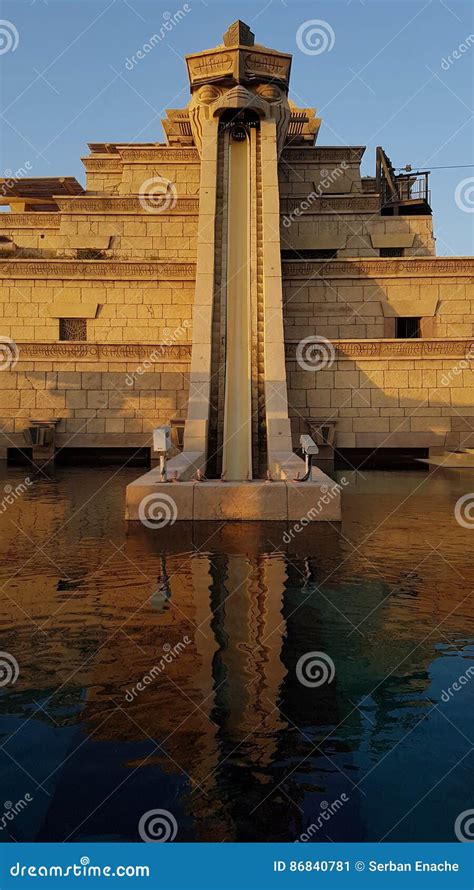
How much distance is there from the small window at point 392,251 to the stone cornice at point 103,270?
7725 mm

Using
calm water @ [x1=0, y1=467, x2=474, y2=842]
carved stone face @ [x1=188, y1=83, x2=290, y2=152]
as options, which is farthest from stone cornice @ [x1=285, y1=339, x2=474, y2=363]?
calm water @ [x1=0, y1=467, x2=474, y2=842]

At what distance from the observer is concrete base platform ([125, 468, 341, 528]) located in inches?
404

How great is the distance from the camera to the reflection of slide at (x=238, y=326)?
14.3m

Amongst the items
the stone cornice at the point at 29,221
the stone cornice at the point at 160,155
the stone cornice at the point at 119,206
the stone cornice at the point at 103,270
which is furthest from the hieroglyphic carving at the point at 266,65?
the stone cornice at the point at 29,221

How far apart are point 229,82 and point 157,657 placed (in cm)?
2437

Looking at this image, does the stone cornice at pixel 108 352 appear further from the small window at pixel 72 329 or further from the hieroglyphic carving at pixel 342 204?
the hieroglyphic carving at pixel 342 204

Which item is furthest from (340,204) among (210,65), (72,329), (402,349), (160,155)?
(72,329)

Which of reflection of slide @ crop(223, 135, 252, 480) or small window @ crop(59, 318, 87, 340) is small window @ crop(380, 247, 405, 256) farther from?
small window @ crop(59, 318, 87, 340)

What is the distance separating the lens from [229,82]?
2430cm

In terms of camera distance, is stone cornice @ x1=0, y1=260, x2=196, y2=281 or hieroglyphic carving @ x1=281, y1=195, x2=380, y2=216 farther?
hieroglyphic carving @ x1=281, y1=195, x2=380, y2=216

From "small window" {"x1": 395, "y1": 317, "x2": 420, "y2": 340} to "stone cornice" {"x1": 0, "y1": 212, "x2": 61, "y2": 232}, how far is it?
13654mm

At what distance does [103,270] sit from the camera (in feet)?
74.3

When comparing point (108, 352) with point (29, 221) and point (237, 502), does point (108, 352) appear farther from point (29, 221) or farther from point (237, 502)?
point (237, 502)

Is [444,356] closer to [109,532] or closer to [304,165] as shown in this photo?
[304,165]
